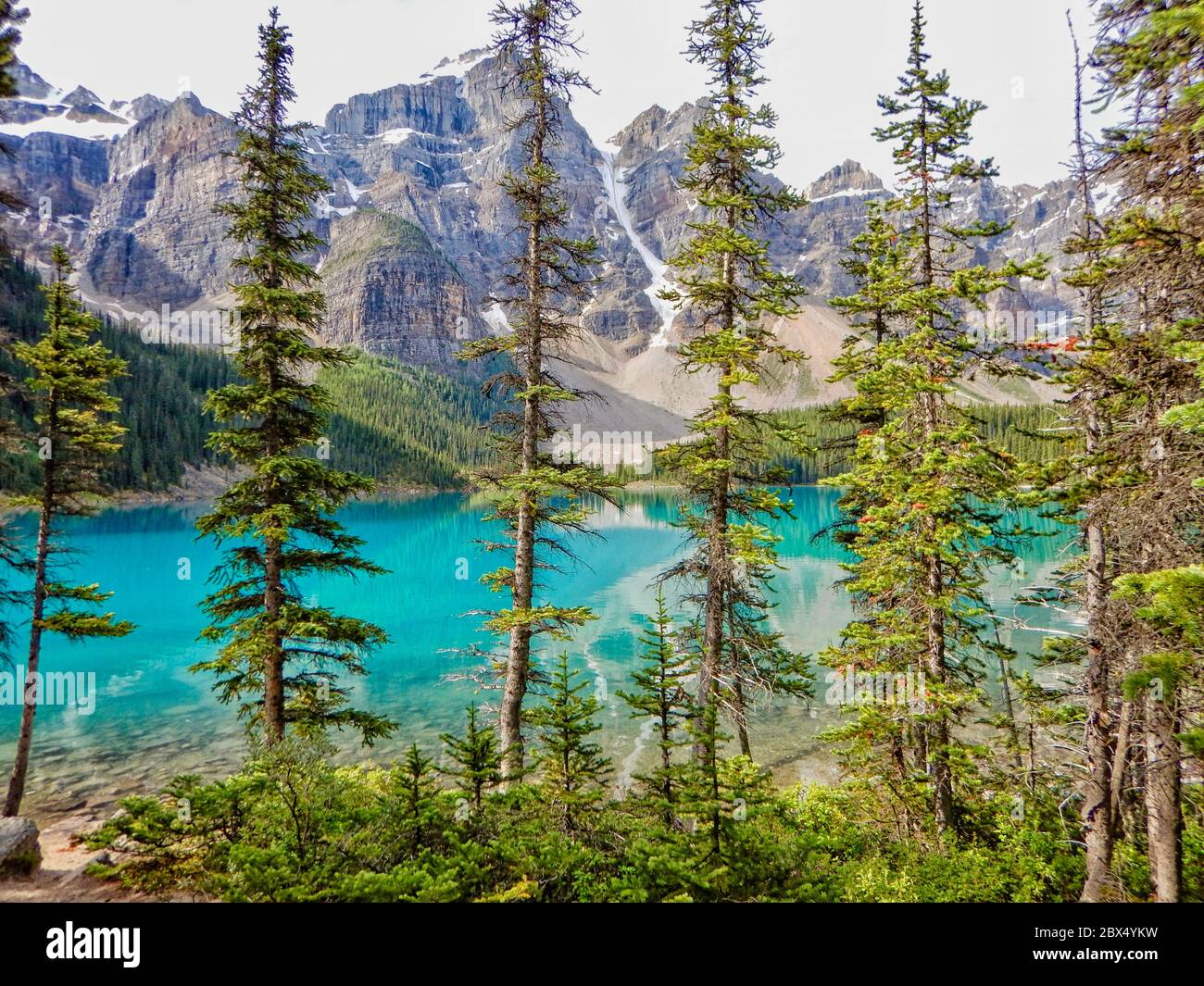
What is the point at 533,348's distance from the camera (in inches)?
478

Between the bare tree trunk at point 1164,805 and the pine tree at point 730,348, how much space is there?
538 cm

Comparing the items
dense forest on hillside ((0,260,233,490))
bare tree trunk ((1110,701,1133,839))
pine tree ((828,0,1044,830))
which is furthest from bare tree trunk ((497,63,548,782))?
dense forest on hillside ((0,260,233,490))

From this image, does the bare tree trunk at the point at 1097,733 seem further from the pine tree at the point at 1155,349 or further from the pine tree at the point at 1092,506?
the pine tree at the point at 1155,349

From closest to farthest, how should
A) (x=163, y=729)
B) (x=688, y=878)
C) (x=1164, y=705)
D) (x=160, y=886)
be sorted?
(x=688, y=878), (x=160, y=886), (x=1164, y=705), (x=163, y=729)

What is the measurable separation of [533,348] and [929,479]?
813cm

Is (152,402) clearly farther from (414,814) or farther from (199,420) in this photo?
(414,814)

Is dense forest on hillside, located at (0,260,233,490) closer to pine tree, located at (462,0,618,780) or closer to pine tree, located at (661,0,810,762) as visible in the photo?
pine tree, located at (462,0,618,780)

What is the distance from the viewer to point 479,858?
607 cm

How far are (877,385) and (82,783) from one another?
24.9 meters

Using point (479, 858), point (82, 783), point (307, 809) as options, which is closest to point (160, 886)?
point (307, 809)

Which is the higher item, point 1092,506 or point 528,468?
point 528,468

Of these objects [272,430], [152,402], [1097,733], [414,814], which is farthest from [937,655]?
[152,402]

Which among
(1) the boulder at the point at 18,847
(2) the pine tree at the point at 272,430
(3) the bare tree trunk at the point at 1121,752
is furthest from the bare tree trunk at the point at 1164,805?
(1) the boulder at the point at 18,847
